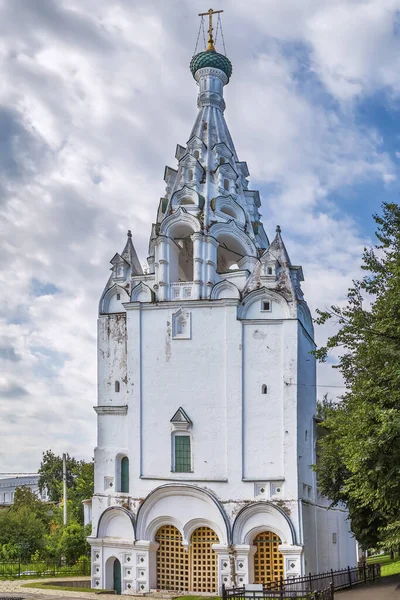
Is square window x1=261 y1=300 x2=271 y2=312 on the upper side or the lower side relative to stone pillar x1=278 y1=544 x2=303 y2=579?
upper

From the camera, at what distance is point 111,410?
84.0 ft

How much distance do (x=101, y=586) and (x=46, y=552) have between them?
9.58m

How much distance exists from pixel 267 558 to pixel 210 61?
73.0 feet

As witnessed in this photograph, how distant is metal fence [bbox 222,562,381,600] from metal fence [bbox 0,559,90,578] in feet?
40.9

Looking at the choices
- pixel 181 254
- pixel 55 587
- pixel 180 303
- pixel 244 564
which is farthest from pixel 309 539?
pixel 181 254

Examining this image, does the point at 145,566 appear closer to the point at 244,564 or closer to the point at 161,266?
the point at 244,564

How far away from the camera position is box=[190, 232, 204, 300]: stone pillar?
83.1 ft

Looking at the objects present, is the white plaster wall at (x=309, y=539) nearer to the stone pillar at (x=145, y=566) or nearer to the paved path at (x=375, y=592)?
the paved path at (x=375, y=592)

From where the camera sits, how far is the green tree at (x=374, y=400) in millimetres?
17234

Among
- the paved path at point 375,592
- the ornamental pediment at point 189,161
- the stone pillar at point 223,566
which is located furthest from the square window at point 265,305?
the paved path at point 375,592

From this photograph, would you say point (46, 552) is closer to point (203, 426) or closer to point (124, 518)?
point (124, 518)

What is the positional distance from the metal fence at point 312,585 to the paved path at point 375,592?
0.44m

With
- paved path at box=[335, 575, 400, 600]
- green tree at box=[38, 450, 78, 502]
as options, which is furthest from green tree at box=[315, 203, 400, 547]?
green tree at box=[38, 450, 78, 502]

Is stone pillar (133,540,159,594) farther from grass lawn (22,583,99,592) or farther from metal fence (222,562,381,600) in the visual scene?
metal fence (222,562,381,600)
